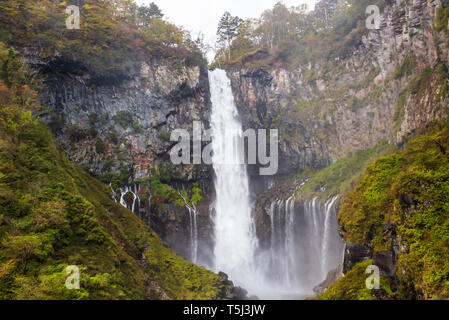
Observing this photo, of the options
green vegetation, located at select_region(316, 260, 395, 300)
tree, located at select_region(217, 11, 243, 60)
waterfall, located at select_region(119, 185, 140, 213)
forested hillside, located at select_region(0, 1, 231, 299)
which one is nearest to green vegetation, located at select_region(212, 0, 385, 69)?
tree, located at select_region(217, 11, 243, 60)

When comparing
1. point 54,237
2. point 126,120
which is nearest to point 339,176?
point 126,120

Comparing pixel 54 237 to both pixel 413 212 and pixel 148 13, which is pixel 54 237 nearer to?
pixel 413 212

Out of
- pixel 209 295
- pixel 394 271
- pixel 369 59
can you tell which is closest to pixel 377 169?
pixel 394 271

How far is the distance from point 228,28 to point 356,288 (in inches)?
1583

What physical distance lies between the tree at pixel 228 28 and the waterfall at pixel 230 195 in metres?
11.2

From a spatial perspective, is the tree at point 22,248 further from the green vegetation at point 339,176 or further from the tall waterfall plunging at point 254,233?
the green vegetation at point 339,176

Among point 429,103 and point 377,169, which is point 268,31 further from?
point 377,169

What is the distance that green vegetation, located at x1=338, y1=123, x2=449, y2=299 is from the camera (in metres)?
7.43

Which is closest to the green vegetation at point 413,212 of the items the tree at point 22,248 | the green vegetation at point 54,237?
the green vegetation at point 54,237

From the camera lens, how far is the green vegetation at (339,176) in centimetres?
2280

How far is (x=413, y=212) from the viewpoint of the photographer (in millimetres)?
8938

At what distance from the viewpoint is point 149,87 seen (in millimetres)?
27078

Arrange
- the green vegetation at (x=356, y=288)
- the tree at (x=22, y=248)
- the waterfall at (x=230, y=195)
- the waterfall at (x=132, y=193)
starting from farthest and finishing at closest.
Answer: the waterfall at (x=230, y=195) → the waterfall at (x=132, y=193) → the green vegetation at (x=356, y=288) → the tree at (x=22, y=248)

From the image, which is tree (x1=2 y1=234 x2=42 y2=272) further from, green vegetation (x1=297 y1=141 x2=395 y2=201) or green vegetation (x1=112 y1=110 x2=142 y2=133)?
green vegetation (x1=297 y1=141 x2=395 y2=201)
